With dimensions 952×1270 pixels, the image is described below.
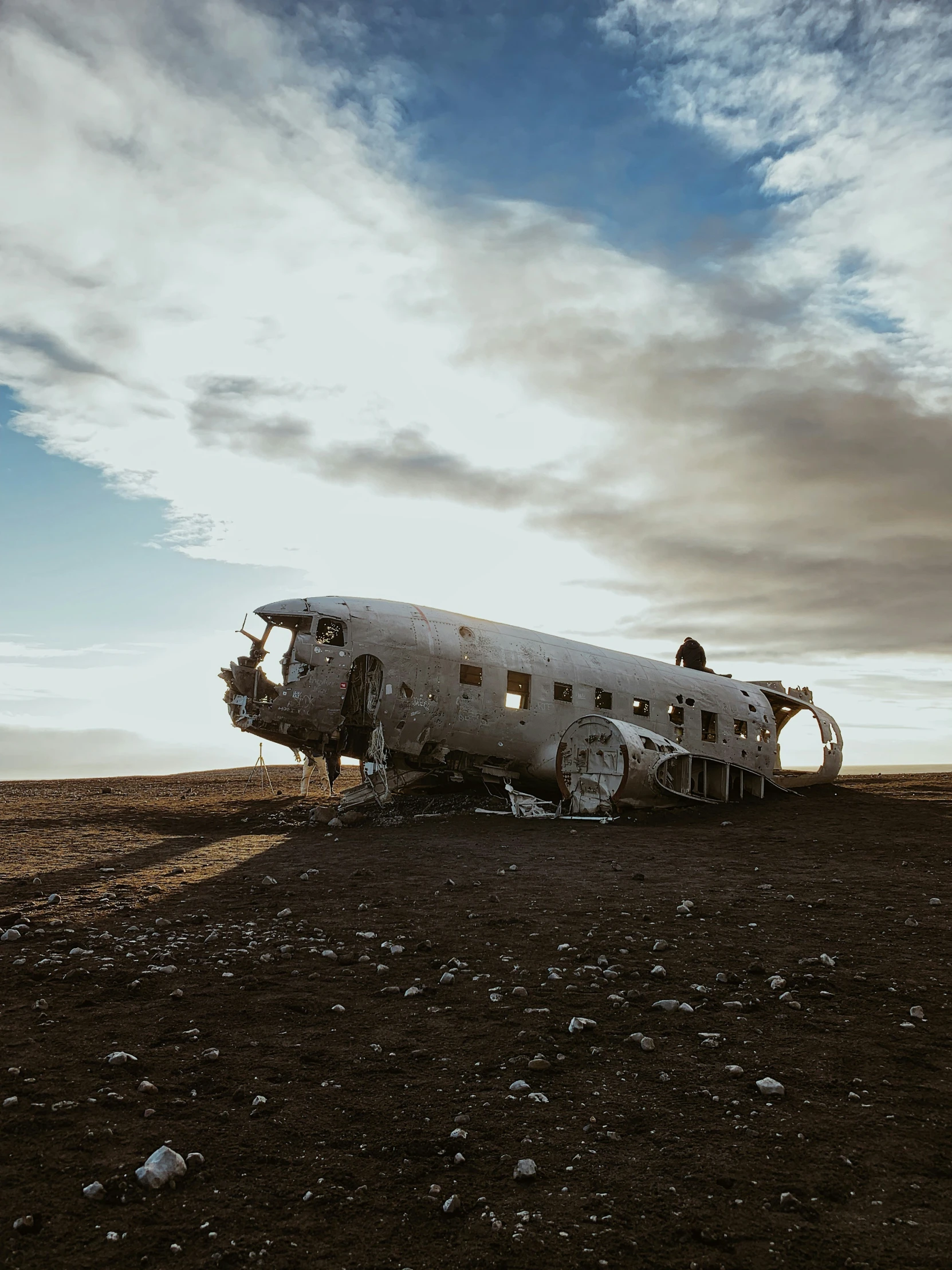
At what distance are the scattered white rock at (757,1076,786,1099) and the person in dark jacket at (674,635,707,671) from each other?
2521cm

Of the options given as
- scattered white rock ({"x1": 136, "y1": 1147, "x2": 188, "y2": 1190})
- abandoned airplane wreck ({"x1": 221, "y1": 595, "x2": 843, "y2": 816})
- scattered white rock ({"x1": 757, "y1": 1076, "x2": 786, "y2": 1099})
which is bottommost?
scattered white rock ({"x1": 136, "y1": 1147, "x2": 188, "y2": 1190})

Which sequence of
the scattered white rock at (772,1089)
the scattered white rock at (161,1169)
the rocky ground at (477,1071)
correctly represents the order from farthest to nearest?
the scattered white rock at (772,1089)
the scattered white rock at (161,1169)
the rocky ground at (477,1071)

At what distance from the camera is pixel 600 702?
23.5 meters

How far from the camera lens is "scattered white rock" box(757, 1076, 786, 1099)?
17.5ft

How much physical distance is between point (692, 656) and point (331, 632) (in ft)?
51.3

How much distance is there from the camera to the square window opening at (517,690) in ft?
71.1

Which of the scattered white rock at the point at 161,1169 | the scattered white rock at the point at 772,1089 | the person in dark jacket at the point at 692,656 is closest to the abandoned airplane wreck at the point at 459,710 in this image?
the person in dark jacket at the point at 692,656

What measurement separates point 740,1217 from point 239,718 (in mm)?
16766

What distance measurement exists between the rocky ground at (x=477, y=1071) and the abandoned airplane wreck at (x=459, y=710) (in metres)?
7.49

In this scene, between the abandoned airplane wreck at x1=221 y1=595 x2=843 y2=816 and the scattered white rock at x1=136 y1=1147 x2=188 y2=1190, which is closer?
the scattered white rock at x1=136 y1=1147 x2=188 y2=1190

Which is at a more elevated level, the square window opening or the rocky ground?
the square window opening

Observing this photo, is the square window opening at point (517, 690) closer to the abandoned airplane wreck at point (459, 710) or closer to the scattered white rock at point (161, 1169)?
the abandoned airplane wreck at point (459, 710)

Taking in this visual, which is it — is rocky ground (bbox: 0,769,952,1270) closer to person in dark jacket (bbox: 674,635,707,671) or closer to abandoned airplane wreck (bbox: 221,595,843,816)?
abandoned airplane wreck (bbox: 221,595,843,816)

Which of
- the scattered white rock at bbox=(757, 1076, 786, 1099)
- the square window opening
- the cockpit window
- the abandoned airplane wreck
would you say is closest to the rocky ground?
the scattered white rock at bbox=(757, 1076, 786, 1099)
